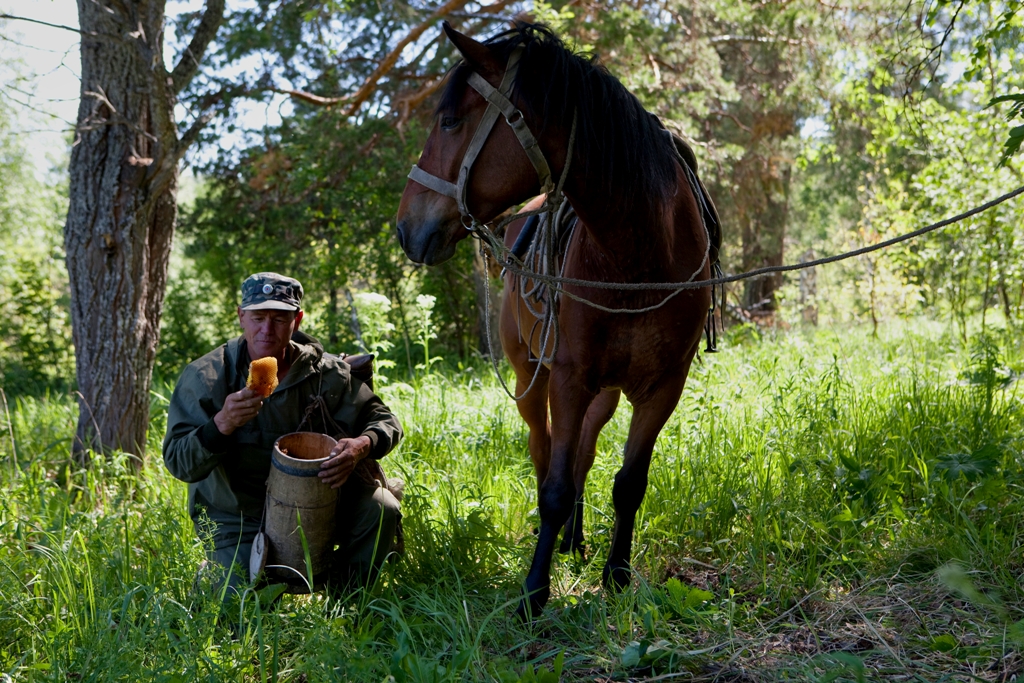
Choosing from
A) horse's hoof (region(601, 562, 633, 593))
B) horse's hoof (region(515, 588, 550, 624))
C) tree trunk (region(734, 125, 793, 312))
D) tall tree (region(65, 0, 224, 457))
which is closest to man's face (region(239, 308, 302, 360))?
horse's hoof (region(515, 588, 550, 624))

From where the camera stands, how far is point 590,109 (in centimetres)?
273

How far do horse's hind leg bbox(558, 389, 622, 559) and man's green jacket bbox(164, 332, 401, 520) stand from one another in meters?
0.99

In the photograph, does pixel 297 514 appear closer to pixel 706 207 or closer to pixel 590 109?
pixel 590 109

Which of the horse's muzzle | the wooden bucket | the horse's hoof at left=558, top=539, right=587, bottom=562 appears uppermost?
the horse's muzzle

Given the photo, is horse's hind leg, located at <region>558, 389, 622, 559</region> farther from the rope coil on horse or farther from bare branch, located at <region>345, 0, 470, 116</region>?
bare branch, located at <region>345, 0, 470, 116</region>

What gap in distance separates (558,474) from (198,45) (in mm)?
4308

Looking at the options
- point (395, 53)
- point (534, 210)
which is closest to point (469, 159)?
point (534, 210)

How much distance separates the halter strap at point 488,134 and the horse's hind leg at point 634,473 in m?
1.17

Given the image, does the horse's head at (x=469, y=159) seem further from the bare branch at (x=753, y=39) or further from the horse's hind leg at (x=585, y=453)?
the bare branch at (x=753, y=39)

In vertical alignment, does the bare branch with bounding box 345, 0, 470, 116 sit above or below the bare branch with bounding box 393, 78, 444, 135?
above

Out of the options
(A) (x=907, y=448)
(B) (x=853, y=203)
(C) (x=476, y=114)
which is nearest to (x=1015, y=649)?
(A) (x=907, y=448)

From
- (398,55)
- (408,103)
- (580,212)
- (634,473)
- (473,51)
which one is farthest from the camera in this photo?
(408,103)

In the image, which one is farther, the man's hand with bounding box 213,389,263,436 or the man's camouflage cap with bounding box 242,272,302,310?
the man's camouflage cap with bounding box 242,272,302,310

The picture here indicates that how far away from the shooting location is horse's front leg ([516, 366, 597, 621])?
3.07 m
